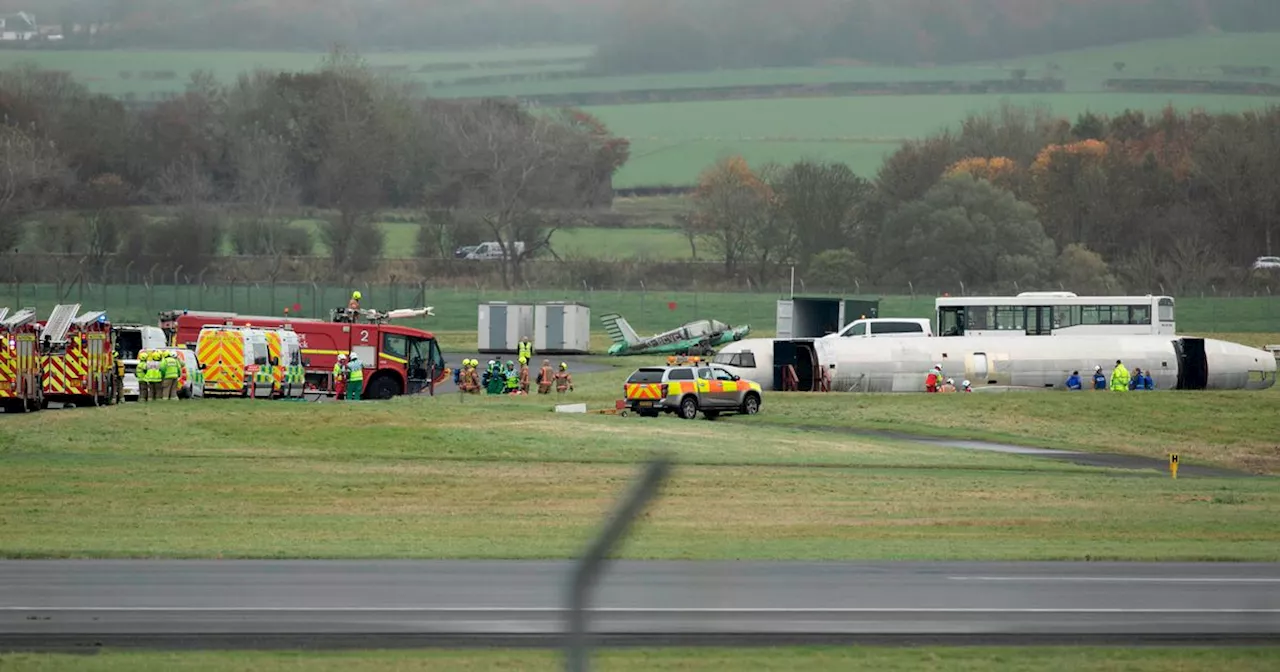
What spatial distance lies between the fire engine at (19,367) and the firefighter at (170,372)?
151 inches

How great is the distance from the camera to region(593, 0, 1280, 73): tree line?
7352 inches

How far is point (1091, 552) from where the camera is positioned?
25672 millimetres

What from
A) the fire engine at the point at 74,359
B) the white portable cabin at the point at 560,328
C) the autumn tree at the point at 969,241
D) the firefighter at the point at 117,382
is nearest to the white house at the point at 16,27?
the autumn tree at the point at 969,241

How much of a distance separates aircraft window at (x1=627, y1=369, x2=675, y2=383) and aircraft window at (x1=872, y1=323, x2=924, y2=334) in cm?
1794

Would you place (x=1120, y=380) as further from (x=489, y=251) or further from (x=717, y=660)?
(x=489, y=251)

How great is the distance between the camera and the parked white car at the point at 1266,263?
122 meters

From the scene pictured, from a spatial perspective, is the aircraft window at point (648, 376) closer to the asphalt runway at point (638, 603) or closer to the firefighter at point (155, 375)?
the firefighter at point (155, 375)

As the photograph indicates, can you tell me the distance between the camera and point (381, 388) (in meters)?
59.1

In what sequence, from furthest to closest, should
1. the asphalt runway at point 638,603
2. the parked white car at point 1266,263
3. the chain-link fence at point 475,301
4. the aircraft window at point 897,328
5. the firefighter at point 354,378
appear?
the parked white car at point 1266,263 → the chain-link fence at point 475,301 → the aircraft window at point 897,328 → the firefighter at point 354,378 → the asphalt runway at point 638,603

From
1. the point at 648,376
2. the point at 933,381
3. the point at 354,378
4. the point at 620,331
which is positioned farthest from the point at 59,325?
the point at 620,331

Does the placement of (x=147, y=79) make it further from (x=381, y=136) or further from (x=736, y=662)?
(x=736, y=662)

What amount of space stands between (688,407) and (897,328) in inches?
753

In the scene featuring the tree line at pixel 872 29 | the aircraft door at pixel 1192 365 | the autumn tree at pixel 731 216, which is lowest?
the aircraft door at pixel 1192 365

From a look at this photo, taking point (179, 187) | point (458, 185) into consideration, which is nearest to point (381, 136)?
point (458, 185)
